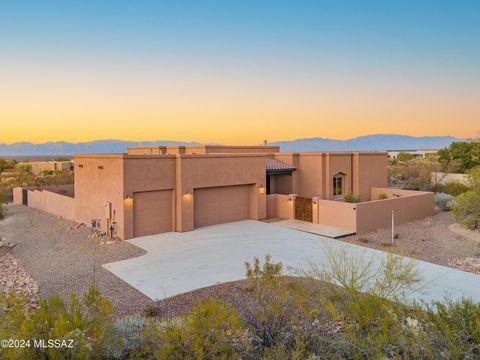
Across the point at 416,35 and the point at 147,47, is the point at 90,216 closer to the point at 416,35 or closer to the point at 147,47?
the point at 147,47

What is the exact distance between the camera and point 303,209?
19.4m

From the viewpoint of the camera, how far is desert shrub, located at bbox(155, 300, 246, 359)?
15.8 ft

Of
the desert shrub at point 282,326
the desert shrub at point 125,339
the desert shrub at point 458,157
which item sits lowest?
the desert shrub at point 125,339

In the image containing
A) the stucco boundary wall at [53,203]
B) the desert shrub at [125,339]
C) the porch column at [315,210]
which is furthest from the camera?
the stucco boundary wall at [53,203]

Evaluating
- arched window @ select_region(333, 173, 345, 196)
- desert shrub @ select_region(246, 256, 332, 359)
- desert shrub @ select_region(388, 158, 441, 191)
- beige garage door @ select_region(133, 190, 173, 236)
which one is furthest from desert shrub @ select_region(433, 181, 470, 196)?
desert shrub @ select_region(246, 256, 332, 359)

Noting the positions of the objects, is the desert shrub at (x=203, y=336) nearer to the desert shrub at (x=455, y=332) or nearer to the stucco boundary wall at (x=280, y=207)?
the desert shrub at (x=455, y=332)

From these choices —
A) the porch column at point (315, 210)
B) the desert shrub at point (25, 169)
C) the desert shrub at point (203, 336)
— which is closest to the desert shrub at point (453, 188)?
the porch column at point (315, 210)

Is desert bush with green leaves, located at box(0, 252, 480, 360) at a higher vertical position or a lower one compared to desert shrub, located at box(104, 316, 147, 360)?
higher

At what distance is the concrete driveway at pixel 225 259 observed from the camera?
9.90 metres

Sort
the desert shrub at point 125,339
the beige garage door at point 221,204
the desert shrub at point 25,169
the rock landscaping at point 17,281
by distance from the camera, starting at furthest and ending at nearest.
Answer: the desert shrub at point 25,169
the beige garage door at point 221,204
the rock landscaping at point 17,281
the desert shrub at point 125,339

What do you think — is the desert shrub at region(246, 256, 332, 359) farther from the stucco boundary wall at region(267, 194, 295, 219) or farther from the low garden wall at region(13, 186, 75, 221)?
the low garden wall at region(13, 186, 75, 221)

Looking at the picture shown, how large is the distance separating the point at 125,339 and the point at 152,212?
1077cm

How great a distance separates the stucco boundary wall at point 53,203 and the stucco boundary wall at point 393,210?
15.9 m

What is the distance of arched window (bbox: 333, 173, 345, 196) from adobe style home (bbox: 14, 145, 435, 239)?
0.21ft
